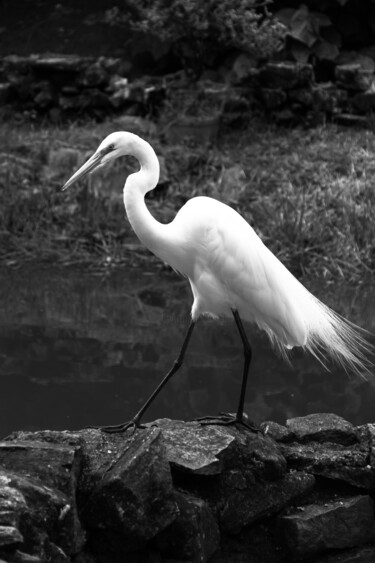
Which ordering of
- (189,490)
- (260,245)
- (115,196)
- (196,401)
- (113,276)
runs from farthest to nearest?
(115,196) < (113,276) < (196,401) < (260,245) < (189,490)

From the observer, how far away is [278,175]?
9516 mm

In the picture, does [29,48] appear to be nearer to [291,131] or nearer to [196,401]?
[291,131]

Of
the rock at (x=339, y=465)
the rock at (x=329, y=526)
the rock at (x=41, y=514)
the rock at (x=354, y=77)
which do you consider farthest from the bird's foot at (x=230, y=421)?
the rock at (x=354, y=77)

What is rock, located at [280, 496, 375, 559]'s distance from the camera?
12.8ft

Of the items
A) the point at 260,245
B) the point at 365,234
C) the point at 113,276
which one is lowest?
the point at 113,276

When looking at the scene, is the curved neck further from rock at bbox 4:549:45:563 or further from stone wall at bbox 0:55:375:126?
stone wall at bbox 0:55:375:126

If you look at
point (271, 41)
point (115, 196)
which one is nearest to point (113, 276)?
point (115, 196)

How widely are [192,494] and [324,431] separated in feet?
2.33

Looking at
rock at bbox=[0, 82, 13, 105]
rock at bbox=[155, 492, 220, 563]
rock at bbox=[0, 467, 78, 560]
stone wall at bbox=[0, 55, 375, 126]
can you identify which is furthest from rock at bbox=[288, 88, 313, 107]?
rock at bbox=[0, 467, 78, 560]

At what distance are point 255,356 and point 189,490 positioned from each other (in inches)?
102

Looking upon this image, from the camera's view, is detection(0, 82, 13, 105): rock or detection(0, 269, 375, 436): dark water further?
detection(0, 82, 13, 105): rock

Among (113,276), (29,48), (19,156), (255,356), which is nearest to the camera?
(255,356)

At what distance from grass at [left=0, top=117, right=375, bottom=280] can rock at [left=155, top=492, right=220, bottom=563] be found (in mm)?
4616

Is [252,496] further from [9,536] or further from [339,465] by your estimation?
[9,536]
